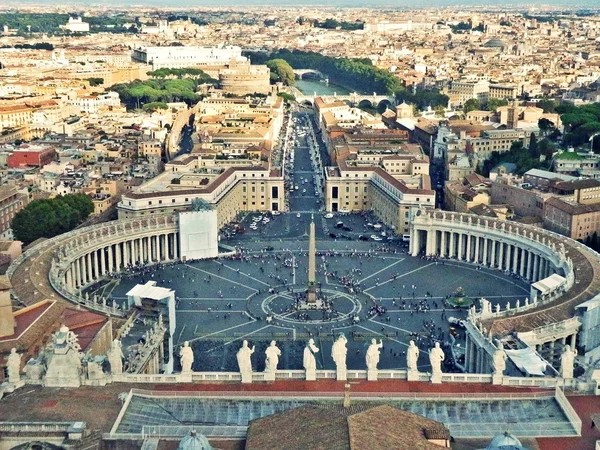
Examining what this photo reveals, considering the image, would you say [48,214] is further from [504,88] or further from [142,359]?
[504,88]

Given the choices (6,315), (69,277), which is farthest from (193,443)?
(69,277)

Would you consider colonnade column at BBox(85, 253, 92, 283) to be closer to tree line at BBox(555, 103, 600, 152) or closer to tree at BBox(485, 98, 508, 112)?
tree line at BBox(555, 103, 600, 152)

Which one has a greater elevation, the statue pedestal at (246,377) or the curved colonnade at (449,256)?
the statue pedestal at (246,377)

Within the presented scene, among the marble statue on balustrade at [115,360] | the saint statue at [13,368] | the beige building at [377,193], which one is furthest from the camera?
the beige building at [377,193]

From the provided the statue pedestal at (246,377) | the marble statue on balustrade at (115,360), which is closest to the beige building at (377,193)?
the statue pedestal at (246,377)

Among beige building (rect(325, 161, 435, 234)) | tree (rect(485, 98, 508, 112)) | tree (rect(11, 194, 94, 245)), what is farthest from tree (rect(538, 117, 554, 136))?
tree (rect(11, 194, 94, 245))

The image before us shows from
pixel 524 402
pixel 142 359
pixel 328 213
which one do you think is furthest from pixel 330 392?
pixel 328 213

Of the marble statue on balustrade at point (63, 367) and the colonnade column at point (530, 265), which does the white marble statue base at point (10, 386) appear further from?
the colonnade column at point (530, 265)

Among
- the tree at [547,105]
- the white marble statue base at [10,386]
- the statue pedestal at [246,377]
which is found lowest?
the tree at [547,105]
